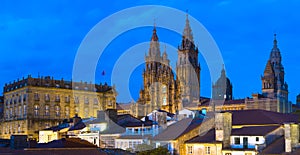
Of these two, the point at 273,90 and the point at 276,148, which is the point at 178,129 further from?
the point at 273,90

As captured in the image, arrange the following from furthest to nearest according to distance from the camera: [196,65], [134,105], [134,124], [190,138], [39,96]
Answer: [196,65] → [134,105] → [39,96] → [134,124] → [190,138]

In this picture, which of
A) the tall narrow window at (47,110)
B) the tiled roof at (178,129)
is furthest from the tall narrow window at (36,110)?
the tiled roof at (178,129)

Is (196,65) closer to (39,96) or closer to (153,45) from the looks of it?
→ (153,45)

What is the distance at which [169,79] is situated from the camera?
14650cm

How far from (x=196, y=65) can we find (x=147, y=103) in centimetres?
2323

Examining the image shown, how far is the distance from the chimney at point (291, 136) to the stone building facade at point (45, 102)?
7274 cm

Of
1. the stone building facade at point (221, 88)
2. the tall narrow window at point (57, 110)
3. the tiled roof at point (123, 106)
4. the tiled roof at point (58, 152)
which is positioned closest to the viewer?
the tiled roof at point (58, 152)

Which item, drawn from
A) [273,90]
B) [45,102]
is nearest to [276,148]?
[45,102]

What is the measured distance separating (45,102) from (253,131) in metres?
72.9

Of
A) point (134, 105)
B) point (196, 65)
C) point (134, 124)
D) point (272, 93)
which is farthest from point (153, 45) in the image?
point (134, 124)

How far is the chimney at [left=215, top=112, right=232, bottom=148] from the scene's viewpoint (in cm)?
5197

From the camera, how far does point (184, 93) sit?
14462cm

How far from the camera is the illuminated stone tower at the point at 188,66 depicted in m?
147

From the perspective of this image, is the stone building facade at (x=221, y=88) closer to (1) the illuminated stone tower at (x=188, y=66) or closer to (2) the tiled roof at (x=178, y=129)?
(1) the illuminated stone tower at (x=188, y=66)
